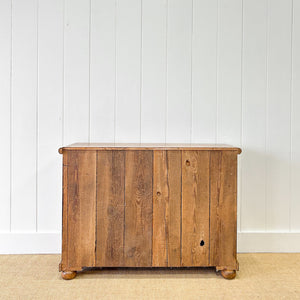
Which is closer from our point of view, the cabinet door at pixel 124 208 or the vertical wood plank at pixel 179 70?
the cabinet door at pixel 124 208

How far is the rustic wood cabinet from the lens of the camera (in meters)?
2.00

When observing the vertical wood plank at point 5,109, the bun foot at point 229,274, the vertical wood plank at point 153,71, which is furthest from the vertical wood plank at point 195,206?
the vertical wood plank at point 5,109

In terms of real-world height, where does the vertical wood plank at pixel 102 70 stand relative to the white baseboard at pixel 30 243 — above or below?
above

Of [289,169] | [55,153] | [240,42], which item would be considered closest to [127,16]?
[240,42]

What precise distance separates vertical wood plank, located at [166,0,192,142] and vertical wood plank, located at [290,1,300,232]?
2.09ft

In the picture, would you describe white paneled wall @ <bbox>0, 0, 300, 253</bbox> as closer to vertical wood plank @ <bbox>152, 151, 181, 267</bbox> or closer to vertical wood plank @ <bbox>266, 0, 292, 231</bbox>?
vertical wood plank @ <bbox>266, 0, 292, 231</bbox>

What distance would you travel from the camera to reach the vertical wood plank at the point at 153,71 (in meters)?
2.38

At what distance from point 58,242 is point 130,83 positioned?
104 centimetres

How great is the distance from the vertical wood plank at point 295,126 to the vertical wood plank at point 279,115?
0.03m

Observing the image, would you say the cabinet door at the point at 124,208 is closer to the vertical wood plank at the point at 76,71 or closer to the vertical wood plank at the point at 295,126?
the vertical wood plank at the point at 76,71

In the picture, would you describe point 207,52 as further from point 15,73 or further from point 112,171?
point 15,73

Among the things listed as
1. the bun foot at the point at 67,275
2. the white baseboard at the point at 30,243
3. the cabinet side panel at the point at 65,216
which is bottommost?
the bun foot at the point at 67,275

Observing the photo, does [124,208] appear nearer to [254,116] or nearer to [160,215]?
[160,215]

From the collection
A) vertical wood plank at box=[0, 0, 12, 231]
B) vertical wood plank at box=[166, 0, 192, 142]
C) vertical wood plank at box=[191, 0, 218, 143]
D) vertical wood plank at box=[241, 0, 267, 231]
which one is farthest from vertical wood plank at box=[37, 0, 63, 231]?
vertical wood plank at box=[241, 0, 267, 231]
